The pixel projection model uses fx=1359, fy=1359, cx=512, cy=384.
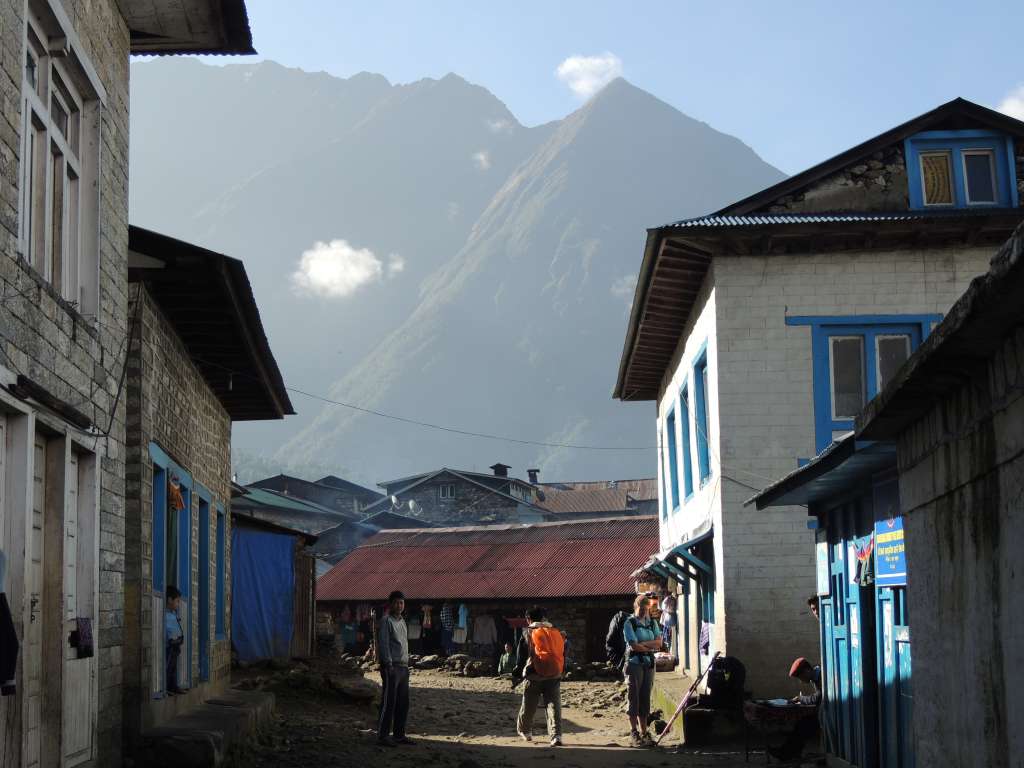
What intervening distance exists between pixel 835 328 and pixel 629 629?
4.72 meters

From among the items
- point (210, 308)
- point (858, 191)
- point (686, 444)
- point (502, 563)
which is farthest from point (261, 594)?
point (210, 308)

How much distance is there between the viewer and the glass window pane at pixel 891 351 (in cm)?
1647

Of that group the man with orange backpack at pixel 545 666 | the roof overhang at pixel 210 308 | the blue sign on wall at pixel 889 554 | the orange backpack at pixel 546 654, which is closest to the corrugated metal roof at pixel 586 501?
the roof overhang at pixel 210 308

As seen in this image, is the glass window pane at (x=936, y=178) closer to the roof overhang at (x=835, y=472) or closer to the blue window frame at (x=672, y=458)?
the blue window frame at (x=672, y=458)

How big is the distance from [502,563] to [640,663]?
23731 mm

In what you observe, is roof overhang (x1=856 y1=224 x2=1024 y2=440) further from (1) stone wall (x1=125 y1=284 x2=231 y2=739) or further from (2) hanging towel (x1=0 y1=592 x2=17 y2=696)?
(1) stone wall (x1=125 y1=284 x2=231 y2=739)

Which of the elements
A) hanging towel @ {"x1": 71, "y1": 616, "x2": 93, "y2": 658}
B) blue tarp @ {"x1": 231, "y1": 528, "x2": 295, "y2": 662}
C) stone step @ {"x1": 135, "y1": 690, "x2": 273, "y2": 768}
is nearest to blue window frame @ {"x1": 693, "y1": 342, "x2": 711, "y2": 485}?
stone step @ {"x1": 135, "y1": 690, "x2": 273, "y2": 768}

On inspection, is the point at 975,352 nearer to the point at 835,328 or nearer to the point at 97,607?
the point at 97,607

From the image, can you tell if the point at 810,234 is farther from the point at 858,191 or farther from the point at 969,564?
the point at 969,564

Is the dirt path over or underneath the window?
underneath

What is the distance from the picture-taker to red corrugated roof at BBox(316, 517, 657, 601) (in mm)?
35531

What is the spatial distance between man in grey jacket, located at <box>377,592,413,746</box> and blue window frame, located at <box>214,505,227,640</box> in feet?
14.1

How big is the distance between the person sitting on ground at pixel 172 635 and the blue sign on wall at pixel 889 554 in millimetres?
6229

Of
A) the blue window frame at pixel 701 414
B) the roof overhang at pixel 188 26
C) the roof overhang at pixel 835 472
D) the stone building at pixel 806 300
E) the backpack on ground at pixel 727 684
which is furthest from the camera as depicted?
the blue window frame at pixel 701 414
